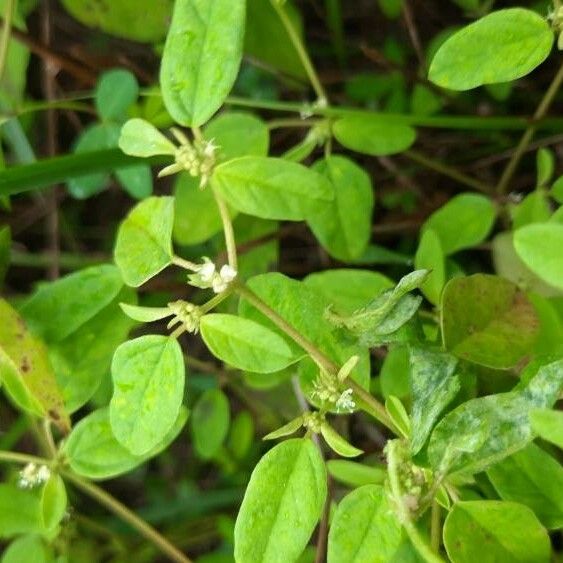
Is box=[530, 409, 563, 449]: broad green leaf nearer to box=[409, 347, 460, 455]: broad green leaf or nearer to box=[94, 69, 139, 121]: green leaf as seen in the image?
box=[409, 347, 460, 455]: broad green leaf

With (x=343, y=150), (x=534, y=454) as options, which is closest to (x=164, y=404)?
(x=534, y=454)

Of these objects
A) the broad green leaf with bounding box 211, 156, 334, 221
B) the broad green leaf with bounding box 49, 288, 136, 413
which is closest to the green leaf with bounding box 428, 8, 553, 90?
the broad green leaf with bounding box 211, 156, 334, 221

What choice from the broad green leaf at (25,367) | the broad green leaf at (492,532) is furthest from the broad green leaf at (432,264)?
the broad green leaf at (25,367)

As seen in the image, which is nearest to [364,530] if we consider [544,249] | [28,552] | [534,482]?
[534,482]

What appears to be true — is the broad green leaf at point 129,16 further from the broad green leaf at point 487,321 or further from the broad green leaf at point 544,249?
the broad green leaf at point 544,249

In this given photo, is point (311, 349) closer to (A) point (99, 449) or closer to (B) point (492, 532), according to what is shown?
(B) point (492, 532)
